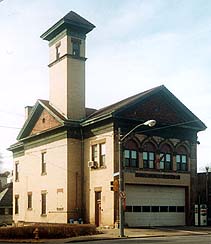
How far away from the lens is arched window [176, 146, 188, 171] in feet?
144

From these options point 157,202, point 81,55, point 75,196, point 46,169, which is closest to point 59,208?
point 75,196

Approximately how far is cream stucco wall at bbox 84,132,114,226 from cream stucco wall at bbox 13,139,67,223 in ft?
6.52

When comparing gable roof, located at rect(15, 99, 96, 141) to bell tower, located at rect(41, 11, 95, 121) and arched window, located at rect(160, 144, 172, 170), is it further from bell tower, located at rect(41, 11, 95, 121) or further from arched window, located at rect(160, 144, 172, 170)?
arched window, located at rect(160, 144, 172, 170)

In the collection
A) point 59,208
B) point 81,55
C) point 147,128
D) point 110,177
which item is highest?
point 81,55

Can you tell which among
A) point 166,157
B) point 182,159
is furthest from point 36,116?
point 182,159

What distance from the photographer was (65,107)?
45.8 m

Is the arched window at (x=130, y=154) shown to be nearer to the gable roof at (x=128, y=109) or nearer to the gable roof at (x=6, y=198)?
the gable roof at (x=128, y=109)

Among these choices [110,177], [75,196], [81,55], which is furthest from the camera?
[81,55]

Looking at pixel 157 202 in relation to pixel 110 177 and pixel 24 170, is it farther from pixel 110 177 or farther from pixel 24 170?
pixel 24 170

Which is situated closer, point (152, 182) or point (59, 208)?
point (152, 182)

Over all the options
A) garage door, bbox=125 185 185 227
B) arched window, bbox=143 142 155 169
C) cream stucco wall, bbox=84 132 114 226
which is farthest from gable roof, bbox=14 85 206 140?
garage door, bbox=125 185 185 227

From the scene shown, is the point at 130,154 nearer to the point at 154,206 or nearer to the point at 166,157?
the point at 166,157

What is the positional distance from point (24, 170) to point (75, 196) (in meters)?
12.3

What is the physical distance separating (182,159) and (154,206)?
4.97 meters
